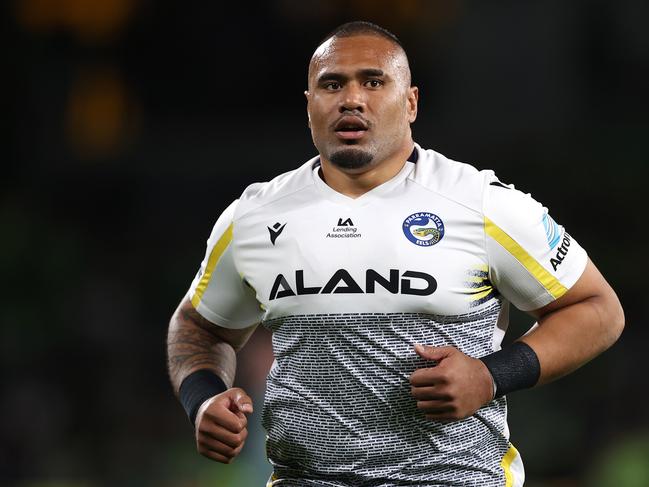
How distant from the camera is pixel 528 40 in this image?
38.9 ft

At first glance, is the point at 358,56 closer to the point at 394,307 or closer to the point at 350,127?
the point at 350,127

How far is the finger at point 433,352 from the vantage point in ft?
10.3

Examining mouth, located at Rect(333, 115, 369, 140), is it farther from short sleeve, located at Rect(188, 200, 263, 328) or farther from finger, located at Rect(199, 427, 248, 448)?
finger, located at Rect(199, 427, 248, 448)

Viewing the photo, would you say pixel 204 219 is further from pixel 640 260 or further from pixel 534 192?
pixel 640 260

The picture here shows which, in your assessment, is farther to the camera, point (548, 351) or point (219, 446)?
point (548, 351)

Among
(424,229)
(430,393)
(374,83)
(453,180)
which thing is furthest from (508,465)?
(374,83)

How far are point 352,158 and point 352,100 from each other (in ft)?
0.55

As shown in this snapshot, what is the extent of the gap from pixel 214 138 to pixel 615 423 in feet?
17.7

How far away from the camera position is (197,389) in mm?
3645

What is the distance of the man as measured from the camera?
334cm

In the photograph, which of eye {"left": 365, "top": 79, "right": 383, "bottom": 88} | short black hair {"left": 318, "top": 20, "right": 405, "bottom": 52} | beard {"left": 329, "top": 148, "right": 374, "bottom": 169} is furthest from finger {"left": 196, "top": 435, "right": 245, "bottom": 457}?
short black hair {"left": 318, "top": 20, "right": 405, "bottom": 52}

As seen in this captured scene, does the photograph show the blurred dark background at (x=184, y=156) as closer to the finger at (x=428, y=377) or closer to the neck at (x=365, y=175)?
the neck at (x=365, y=175)

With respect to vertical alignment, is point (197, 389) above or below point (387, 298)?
below

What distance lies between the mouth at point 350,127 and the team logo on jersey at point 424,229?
0.29m
